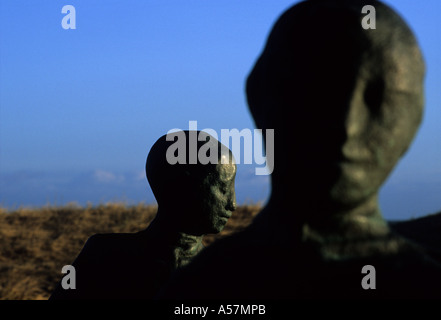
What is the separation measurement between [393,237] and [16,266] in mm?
11910

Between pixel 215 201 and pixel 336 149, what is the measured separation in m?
2.88

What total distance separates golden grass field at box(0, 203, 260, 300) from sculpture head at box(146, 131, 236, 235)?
299 inches

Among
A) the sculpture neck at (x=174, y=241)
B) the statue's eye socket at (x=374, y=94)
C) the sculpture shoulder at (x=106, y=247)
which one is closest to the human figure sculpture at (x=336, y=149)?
the statue's eye socket at (x=374, y=94)

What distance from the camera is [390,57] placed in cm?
256

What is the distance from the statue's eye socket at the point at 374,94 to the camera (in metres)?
2.55

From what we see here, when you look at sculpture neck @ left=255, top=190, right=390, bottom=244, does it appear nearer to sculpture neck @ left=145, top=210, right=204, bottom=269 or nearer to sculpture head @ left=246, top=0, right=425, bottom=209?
sculpture head @ left=246, top=0, right=425, bottom=209

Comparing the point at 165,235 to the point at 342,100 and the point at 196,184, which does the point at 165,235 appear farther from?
the point at 342,100

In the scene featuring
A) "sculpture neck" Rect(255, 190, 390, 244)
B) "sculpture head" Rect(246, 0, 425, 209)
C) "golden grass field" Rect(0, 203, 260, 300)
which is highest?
"sculpture head" Rect(246, 0, 425, 209)

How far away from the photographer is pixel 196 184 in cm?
539

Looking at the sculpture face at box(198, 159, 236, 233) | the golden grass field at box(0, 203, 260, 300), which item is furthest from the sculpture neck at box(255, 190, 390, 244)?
the golden grass field at box(0, 203, 260, 300)

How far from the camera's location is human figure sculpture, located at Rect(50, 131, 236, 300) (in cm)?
539

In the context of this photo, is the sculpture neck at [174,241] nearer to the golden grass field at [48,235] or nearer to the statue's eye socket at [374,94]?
the statue's eye socket at [374,94]

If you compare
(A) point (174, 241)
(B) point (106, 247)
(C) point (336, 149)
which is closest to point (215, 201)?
(A) point (174, 241)
